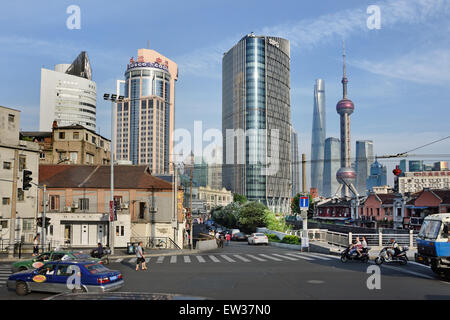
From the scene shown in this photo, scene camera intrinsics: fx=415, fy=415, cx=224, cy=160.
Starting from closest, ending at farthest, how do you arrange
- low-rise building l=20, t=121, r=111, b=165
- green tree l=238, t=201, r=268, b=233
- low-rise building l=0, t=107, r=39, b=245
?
low-rise building l=0, t=107, r=39, b=245
low-rise building l=20, t=121, r=111, b=165
green tree l=238, t=201, r=268, b=233

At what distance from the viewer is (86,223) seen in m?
43.2

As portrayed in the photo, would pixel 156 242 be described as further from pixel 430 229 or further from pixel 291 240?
pixel 430 229

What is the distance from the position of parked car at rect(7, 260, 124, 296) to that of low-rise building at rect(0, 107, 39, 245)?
25.8 m

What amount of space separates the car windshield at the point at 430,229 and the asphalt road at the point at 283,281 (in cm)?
201

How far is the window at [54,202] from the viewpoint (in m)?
45.4

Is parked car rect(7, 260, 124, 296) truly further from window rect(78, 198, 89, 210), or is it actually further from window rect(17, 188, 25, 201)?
window rect(78, 198, 89, 210)

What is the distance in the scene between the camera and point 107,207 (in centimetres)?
4544

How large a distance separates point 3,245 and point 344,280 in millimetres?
33400

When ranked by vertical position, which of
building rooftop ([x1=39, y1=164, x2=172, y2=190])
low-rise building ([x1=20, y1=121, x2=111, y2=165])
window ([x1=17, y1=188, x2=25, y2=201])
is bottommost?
window ([x1=17, y1=188, x2=25, y2=201])

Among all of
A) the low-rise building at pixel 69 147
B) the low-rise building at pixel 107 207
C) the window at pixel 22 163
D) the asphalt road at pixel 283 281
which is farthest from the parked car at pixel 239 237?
the asphalt road at pixel 283 281

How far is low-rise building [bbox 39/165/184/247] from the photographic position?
43.1m

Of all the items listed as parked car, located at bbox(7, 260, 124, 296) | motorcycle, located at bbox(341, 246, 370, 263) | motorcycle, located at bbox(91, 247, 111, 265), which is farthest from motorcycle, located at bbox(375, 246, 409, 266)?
motorcycle, located at bbox(91, 247, 111, 265)
